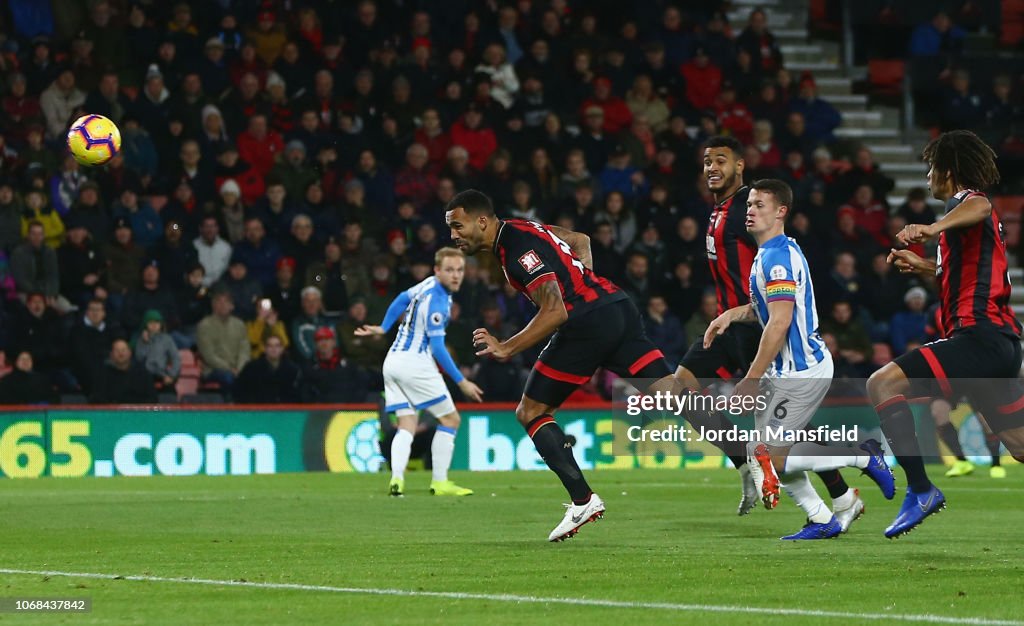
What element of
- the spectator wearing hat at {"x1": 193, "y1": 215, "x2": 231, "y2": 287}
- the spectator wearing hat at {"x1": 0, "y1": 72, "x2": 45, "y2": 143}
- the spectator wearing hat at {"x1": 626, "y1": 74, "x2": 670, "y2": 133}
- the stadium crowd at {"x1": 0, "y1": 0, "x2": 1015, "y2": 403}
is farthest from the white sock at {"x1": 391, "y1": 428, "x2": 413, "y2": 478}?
the spectator wearing hat at {"x1": 626, "y1": 74, "x2": 670, "y2": 133}

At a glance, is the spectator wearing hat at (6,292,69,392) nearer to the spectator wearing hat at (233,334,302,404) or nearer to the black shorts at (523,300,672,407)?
the spectator wearing hat at (233,334,302,404)

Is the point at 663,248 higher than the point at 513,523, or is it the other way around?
the point at 663,248

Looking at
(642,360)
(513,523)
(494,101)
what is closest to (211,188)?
(494,101)

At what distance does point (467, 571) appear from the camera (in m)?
8.30

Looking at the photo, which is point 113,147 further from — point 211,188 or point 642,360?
point 642,360

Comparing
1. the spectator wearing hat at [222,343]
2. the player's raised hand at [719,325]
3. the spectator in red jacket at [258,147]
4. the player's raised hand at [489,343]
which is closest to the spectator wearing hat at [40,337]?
the spectator wearing hat at [222,343]

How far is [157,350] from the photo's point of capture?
19906 mm

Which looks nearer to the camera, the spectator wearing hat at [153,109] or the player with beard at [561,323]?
the player with beard at [561,323]

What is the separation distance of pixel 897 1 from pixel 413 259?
11.5 m

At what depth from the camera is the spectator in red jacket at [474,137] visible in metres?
23.4

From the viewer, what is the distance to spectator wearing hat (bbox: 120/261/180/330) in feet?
66.0

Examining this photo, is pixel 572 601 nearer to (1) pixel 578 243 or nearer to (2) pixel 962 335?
(2) pixel 962 335

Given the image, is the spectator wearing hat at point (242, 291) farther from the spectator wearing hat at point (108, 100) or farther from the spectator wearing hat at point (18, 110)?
the spectator wearing hat at point (18, 110)

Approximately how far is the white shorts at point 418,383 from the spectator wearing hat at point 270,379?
4085 mm
